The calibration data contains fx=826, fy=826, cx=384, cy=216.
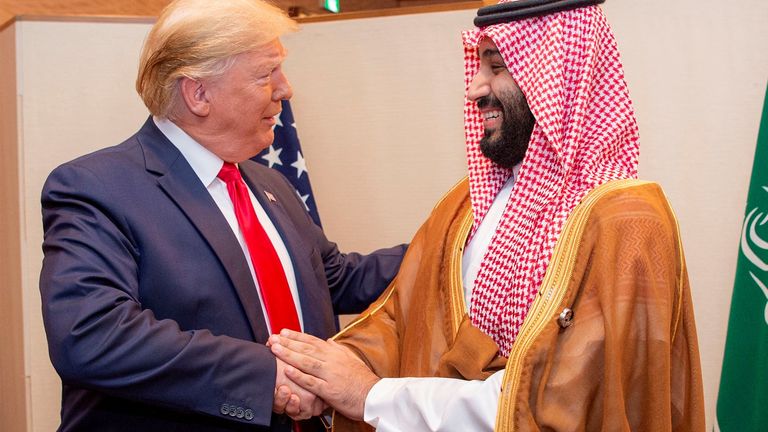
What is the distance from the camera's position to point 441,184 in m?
3.84

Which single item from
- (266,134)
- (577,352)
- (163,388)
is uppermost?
(266,134)

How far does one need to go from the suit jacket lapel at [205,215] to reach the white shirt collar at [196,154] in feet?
0.11

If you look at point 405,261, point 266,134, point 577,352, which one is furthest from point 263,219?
point 577,352

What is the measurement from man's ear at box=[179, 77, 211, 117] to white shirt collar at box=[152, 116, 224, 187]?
0.08 meters

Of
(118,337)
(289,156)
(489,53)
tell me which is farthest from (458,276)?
(289,156)

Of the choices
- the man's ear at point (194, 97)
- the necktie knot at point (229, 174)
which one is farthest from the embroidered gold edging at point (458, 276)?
the man's ear at point (194, 97)

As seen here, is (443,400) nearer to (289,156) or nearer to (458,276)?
(458,276)

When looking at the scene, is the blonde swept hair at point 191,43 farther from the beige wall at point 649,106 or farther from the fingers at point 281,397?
the beige wall at point 649,106

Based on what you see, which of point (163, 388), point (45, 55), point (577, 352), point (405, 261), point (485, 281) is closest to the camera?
point (577, 352)

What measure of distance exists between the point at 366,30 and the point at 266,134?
56.1 inches

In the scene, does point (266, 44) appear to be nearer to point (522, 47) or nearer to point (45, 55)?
point (522, 47)

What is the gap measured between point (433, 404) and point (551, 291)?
1.36ft

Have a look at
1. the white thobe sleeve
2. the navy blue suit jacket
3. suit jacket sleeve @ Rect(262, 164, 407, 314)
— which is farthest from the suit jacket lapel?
suit jacket sleeve @ Rect(262, 164, 407, 314)

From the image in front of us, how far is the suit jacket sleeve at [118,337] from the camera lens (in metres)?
2.04
